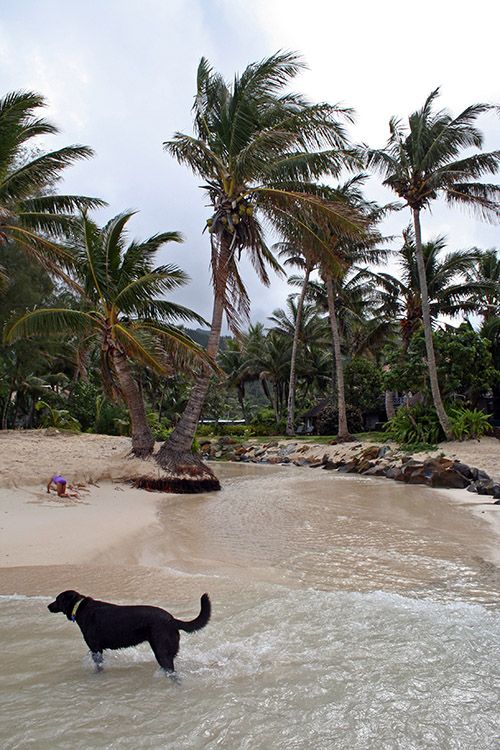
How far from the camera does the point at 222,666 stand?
3111 mm

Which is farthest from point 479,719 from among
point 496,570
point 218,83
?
point 218,83

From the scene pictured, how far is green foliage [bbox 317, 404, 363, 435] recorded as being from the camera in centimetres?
3316

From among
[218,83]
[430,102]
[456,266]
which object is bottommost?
[456,266]

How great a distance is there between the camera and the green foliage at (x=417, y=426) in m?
20.7

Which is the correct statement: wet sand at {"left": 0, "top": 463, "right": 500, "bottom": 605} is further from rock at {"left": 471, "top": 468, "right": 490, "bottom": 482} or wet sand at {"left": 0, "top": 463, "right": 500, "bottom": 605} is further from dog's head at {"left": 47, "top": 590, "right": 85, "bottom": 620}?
rock at {"left": 471, "top": 468, "right": 490, "bottom": 482}

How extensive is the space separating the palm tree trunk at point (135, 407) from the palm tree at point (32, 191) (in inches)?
109

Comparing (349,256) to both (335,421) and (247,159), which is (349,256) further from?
(247,159)

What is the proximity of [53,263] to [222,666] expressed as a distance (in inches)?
476

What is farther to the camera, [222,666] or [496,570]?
[496,570]

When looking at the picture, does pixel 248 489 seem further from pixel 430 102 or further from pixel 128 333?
pixel 430 102

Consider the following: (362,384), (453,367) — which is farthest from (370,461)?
(362,384)

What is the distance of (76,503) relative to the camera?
863cm

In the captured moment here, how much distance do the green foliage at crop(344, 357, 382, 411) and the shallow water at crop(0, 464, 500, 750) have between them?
28.0 meters

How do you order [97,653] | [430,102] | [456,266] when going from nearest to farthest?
[97,653], [430,102], [456,266]
